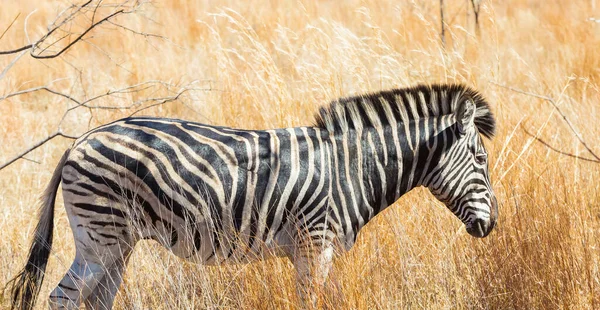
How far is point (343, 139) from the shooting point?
3896 mm

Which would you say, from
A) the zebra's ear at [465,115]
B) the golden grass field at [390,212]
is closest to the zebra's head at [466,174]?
the zebra's ear at [465,115]

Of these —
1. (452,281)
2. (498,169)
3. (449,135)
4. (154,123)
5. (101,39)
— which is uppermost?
(101,39)

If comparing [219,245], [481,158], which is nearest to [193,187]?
[219,245]

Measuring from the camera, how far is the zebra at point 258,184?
141 inches

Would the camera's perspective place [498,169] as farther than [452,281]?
Yes

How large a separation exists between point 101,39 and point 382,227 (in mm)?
6821

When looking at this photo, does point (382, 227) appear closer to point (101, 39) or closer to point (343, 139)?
point (343, 139)

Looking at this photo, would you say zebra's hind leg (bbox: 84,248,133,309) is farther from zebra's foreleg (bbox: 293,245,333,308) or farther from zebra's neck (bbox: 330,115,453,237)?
zebra's neck (bbox: 330,115,453,237)

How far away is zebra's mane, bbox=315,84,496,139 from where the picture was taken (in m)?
3.92

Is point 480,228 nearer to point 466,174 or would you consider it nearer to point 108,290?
point 466,174

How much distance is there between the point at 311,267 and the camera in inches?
143

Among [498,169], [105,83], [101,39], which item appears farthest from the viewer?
[101,39]

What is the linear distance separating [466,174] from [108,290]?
6.70 ft

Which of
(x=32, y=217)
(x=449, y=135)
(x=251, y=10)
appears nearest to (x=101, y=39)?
(x=251, y=10)
